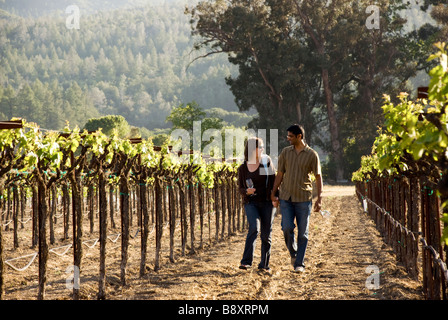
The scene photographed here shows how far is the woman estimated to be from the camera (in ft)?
23.8

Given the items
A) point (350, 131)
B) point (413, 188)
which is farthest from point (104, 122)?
point (413, 188)

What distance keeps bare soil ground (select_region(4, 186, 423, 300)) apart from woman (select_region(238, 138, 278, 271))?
1.37ft

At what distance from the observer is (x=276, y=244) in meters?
11.2

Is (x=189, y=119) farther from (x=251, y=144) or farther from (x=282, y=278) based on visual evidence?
(x=282, y=278)

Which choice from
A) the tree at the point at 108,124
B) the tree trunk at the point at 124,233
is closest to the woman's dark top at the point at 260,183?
the tree trunk at the point at 124,233

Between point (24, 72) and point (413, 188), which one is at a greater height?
point (24, 72)

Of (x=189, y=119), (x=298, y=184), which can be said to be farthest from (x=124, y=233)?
(x=189, y=119)

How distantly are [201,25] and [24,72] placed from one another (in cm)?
13844

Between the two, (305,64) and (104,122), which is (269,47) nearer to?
(305,64)

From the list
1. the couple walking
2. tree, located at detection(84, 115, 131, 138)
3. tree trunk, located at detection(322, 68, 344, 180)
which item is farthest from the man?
tree, located at detection(84, 115, 131, 138)

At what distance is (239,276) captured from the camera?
734cm

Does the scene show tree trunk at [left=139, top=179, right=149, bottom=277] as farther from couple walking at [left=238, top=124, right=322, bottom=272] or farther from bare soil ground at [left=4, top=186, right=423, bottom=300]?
couple walking at [left=238, top=124, right=322, bottom=272]

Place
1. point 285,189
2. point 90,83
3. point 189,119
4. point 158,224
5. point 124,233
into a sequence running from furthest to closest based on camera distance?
point 90,83, point 189,119, point 158,224, point 124,233, point 285,189

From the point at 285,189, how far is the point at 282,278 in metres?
1.22
